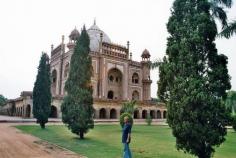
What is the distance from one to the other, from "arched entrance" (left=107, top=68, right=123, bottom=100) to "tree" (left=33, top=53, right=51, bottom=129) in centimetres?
2587

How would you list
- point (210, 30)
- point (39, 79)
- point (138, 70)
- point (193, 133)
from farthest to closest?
point (138, 70) < point (39, 79) < point (210, 30) < point (193, 133)

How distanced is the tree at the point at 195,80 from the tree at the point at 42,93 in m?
16.8

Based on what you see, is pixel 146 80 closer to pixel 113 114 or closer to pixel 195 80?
pixel 113 114

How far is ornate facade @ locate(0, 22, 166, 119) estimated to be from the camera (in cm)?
4884

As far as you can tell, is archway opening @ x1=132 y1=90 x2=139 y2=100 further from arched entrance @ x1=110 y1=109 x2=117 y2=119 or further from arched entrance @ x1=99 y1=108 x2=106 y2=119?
arched entrance @ x1=99 y1=108 x2=106 y2=119

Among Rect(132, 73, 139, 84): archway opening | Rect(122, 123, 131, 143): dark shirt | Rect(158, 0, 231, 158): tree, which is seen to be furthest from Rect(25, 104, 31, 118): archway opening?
Rect(122, 123, 131, 143): dark shirt

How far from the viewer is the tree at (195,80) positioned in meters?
9.17

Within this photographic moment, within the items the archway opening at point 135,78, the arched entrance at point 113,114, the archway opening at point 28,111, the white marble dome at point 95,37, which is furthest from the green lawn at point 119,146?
the archway opening at point 135,78

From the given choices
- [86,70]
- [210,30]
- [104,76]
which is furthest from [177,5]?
[104,76]

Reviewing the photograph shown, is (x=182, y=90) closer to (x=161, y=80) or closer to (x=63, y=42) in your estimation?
(x=161, y=80)

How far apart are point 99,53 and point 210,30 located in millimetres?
40570

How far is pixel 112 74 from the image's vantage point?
53.4m

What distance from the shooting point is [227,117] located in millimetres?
9250

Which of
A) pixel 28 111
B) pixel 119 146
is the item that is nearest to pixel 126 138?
pixel 119 146
